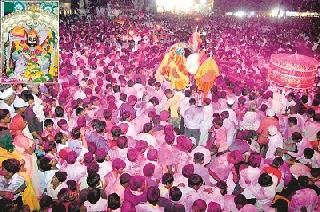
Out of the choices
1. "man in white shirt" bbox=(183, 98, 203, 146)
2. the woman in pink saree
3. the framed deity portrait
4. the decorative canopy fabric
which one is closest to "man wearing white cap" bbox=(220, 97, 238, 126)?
"man in white shirt" bbox=(183, 98, 203, 146)

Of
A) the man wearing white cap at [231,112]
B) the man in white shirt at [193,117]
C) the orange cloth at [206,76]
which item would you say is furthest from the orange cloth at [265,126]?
the orange cloth at [206,76]

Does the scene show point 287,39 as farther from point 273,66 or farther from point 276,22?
point 273,66

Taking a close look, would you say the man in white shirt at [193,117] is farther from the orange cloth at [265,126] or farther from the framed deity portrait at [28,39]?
the framed deity portrait at [28,39]

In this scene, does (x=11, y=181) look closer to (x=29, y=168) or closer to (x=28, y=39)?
(x=29, y=168)

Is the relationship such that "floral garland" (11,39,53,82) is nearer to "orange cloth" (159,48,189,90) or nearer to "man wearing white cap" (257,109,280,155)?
"man wearing white cap" (257,109,280,155)

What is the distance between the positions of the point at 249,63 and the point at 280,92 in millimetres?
3650

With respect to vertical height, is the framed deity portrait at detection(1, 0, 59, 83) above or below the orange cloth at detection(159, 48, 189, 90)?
above

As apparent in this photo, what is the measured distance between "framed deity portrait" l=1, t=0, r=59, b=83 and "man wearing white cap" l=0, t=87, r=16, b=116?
105cm

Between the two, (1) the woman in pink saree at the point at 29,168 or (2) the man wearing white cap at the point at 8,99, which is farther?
(2) the man wearing white cap at the point at 8,99

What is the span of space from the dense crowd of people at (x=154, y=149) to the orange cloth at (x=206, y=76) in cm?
25

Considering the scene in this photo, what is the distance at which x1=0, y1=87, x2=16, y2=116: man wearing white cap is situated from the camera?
6719mm

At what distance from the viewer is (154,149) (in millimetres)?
5312

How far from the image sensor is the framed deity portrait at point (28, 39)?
552cm

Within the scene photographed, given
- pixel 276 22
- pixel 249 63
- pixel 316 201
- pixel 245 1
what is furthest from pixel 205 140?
pixel 245 1
